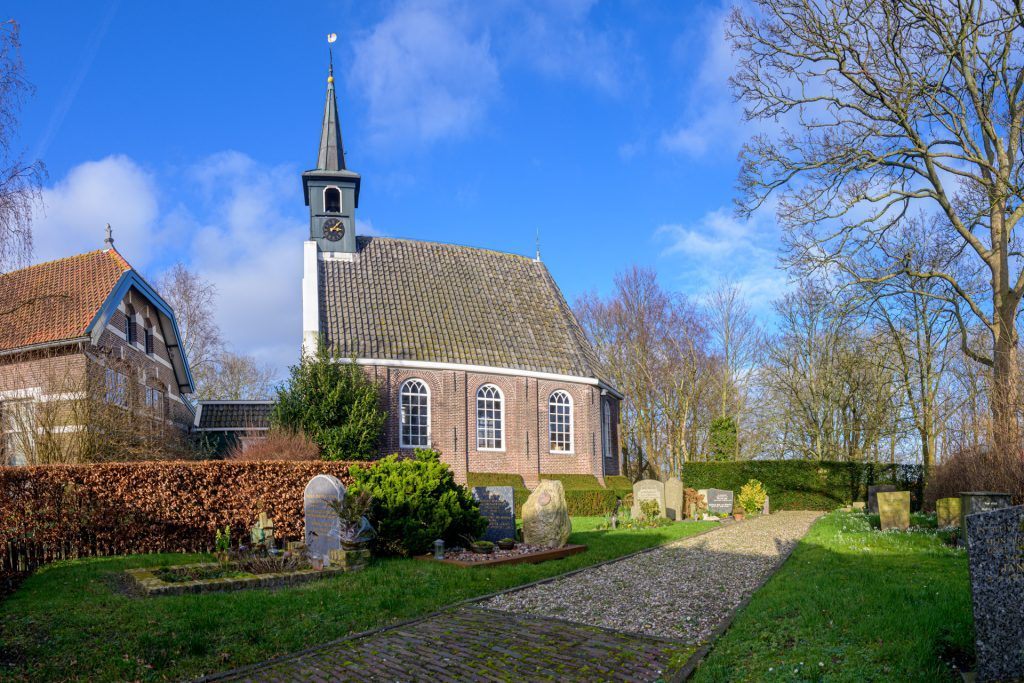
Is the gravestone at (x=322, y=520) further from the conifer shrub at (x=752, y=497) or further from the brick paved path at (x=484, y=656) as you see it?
the conifer shrub at (x=752, y=497)

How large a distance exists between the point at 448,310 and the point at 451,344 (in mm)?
2027

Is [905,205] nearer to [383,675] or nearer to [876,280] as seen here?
[876,280]

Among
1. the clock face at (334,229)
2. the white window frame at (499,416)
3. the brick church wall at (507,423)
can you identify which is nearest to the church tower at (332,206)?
the clock face at (334,229)

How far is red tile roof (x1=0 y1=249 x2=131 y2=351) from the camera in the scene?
754 inches

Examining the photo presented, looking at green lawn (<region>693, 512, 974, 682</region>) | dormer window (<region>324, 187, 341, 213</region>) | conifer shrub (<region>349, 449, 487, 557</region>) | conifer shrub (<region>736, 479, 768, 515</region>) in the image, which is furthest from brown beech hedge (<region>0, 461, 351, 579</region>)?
dormer window (<region>324, 187, 341, 213</region>)

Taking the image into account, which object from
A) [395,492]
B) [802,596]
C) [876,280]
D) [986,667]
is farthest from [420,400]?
[986,667]

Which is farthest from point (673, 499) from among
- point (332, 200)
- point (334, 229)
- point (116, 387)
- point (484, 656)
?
point (332, 200)

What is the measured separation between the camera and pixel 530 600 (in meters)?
9.84

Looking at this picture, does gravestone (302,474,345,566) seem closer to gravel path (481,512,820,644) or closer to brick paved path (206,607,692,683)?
gravel path (481,512,820,644)

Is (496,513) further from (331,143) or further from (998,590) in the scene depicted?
(331,143)

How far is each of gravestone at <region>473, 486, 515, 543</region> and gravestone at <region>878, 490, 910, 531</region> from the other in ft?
26.8

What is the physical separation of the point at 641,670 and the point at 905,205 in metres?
16.8

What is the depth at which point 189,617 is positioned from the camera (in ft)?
27.7

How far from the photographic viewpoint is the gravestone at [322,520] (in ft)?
40.8
